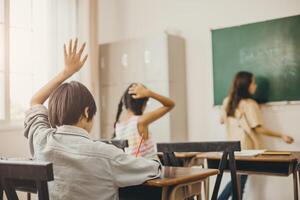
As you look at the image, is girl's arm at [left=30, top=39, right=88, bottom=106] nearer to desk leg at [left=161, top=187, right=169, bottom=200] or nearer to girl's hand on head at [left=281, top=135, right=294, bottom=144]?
desk leg at [left=161, top=187, right=169, bottom=200]

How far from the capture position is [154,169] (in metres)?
1.74

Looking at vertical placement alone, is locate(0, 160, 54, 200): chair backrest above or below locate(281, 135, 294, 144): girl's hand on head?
above

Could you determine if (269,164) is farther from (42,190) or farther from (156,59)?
(156,59)

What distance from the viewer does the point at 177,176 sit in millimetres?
1795

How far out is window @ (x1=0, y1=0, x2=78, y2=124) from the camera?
4320mm

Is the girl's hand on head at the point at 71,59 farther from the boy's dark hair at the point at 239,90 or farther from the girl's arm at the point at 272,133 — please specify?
the girl's arm at the point at 272,133

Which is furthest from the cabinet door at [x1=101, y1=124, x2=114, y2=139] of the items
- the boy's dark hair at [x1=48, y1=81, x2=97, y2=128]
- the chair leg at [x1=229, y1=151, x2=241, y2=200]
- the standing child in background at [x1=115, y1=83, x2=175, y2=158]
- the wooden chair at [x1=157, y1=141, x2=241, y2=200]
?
the boy's dark hair at [x1=48, y1=81, x2=97, y2=128]

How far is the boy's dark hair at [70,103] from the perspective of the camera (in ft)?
5.65

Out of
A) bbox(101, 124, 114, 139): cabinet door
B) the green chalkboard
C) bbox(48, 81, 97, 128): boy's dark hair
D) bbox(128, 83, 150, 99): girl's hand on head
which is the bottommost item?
bbox(101, 124, 114, 139): cabinet door

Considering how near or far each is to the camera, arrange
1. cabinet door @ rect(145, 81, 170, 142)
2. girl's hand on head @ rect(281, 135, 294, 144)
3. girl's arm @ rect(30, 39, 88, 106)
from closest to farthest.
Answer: girl's arm @ rect(30, 39, 88, 106)
girl's hand on head @ rect(281, 135, 294, 144)
cabinet door @ rect(145, 81, 170, 142)

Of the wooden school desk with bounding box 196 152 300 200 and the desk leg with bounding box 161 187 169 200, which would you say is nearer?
the desk leg with bounding box 161 187 169 200

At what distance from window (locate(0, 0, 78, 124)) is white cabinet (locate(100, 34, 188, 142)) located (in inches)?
25.9

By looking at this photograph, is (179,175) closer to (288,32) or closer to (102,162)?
(102,162)

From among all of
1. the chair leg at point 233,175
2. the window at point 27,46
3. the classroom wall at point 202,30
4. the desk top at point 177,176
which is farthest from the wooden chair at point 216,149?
the window at point 27,46
